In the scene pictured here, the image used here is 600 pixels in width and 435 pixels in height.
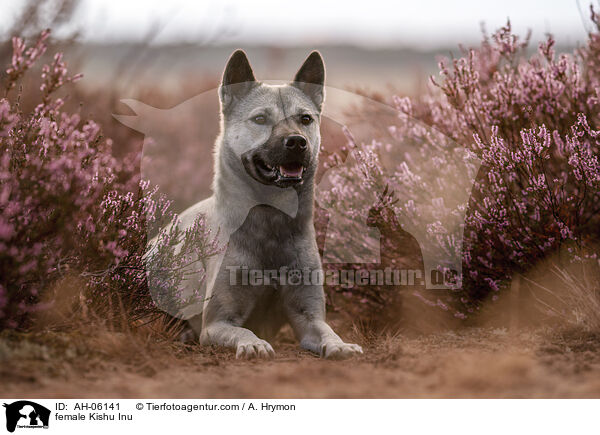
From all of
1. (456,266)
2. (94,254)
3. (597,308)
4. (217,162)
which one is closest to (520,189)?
(456,266)

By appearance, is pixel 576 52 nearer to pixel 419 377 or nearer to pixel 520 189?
pixel 520 189

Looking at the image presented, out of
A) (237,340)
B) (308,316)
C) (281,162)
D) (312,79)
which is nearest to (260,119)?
(281,162)

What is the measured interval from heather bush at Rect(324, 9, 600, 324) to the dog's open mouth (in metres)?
0.68

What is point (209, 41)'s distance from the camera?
648 centimetres

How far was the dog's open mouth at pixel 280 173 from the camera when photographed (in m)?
3.85

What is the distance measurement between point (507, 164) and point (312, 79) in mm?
1552

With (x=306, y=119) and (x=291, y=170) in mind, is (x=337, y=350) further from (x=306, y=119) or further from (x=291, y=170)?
(x=306, y=119)

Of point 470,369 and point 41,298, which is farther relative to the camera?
point 41,298

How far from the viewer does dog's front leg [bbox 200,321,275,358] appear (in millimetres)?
3434

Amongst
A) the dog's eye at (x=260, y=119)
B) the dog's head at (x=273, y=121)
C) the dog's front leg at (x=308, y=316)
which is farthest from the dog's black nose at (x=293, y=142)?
the dog's front leg at (x=308, y=316)

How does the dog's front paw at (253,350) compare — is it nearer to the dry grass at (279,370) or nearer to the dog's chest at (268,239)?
the dry grass at (279,370)

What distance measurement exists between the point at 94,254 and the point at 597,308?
301cm
